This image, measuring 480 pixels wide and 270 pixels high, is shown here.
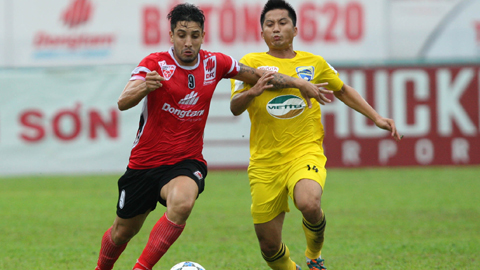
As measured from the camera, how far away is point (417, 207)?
10508 millimetres

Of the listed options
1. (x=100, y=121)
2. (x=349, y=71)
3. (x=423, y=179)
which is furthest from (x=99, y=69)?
(x=423, y=179)

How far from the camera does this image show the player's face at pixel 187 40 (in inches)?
205

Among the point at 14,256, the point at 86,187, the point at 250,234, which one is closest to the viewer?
the point at 14,256

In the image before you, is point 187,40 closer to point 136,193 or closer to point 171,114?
point 171,114

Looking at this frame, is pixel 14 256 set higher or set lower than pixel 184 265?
lower

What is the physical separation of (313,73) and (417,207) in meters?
5.34

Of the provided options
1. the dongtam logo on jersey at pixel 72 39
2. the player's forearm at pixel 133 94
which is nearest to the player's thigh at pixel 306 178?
the player's forearm at pixel 133 94

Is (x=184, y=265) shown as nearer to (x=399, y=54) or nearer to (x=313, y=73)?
(x=313, y=73)

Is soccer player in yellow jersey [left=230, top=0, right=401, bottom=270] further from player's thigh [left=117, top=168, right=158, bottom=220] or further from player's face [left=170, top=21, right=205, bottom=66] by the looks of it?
player's thigh [left=117, top=168, right=158, bottom=220]

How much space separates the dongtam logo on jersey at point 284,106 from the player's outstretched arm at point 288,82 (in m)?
0.17

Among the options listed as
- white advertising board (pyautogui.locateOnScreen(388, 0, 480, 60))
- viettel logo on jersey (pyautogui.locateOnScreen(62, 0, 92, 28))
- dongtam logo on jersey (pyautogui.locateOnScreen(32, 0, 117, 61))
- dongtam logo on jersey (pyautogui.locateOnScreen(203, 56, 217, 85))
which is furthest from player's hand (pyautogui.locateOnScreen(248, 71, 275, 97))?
viettel logo on jersey (pyautogui.locateOnScreen(62, 0, 92, 28))

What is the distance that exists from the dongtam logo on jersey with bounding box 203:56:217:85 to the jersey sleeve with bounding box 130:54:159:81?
0.43 m

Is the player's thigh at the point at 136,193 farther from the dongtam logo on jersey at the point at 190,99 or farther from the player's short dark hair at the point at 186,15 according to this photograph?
the player's short dark hair at the point at 186,15

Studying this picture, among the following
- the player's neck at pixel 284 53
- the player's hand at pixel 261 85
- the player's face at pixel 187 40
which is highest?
the player's face at pixel 187 40
